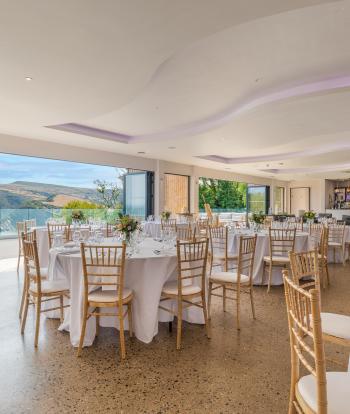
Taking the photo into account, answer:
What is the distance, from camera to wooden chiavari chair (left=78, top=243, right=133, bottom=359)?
9.75ft

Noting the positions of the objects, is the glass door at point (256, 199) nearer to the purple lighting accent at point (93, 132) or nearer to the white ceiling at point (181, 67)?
the white ceiling at point (181, 67)

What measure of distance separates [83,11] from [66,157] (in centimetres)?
660

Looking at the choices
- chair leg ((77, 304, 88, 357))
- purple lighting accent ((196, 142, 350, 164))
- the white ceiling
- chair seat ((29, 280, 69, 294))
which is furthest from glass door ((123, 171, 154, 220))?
chair leg ((77, 304, 88, 357))

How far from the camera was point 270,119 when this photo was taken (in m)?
5.97

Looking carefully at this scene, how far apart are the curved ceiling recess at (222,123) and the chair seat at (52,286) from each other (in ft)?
13.4

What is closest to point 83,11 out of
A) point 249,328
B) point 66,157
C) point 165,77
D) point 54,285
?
point 165,77

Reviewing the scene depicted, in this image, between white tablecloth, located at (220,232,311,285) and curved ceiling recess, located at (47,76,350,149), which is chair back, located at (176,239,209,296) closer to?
white tablecloth, located at (220,232,311,285)

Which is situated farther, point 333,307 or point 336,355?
point 333,307

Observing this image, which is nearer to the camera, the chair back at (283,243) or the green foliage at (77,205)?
the chair back at (283,243)

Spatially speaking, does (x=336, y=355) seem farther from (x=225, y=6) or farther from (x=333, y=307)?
(x=225, y=6)

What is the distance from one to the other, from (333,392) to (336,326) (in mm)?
967

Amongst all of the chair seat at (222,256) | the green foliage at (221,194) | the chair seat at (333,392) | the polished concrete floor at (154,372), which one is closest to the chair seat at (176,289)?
the polished concrete floor at (154,372)

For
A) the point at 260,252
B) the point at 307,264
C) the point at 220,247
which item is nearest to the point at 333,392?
the point at 307,264

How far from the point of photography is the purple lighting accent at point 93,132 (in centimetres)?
729
